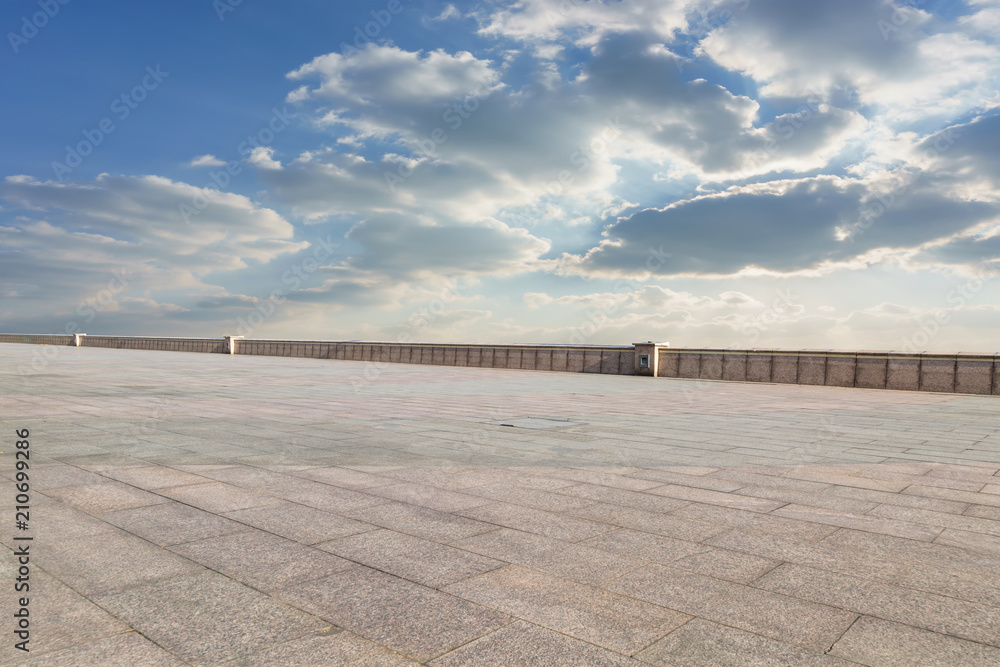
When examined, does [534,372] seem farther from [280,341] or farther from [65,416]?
[280,341]

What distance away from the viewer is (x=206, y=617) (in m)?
3.09

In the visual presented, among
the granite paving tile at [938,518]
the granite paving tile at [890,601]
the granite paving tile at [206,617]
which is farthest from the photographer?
the granite paving tile at [938,518]

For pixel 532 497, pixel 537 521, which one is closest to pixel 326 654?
pixel 537 521

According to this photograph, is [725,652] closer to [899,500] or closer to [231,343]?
[899,500]

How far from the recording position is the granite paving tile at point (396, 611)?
285cm

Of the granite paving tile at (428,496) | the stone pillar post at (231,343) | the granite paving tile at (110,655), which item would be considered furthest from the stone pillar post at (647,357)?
the stone pillar post at (231,343)

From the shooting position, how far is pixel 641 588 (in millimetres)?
3477

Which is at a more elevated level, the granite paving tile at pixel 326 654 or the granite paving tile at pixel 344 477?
the granite paving tile at pixel 344 477

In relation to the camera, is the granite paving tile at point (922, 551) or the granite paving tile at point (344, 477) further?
the granite paving tile at point (344, 477)

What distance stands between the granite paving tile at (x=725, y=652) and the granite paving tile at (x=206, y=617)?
1.61m

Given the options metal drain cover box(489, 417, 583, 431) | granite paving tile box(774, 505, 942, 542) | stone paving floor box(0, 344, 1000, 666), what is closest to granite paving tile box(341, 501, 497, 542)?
stone paving floor box(0, 344, 1000, 666)

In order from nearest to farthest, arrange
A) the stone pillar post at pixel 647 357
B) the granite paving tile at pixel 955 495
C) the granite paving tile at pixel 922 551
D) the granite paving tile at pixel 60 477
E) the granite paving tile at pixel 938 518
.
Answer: the granite paving tile at pixel 922 551, the granite paving tile at pixel 938 518, the granite paving tile at pixel 955 495, the granite paving tile at pixel 60 477, the stone pillar post at pixel 647 357

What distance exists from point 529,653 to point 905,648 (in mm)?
1724

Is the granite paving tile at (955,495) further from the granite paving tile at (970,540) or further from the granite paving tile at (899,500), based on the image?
the granite paving tile at (970,540)
